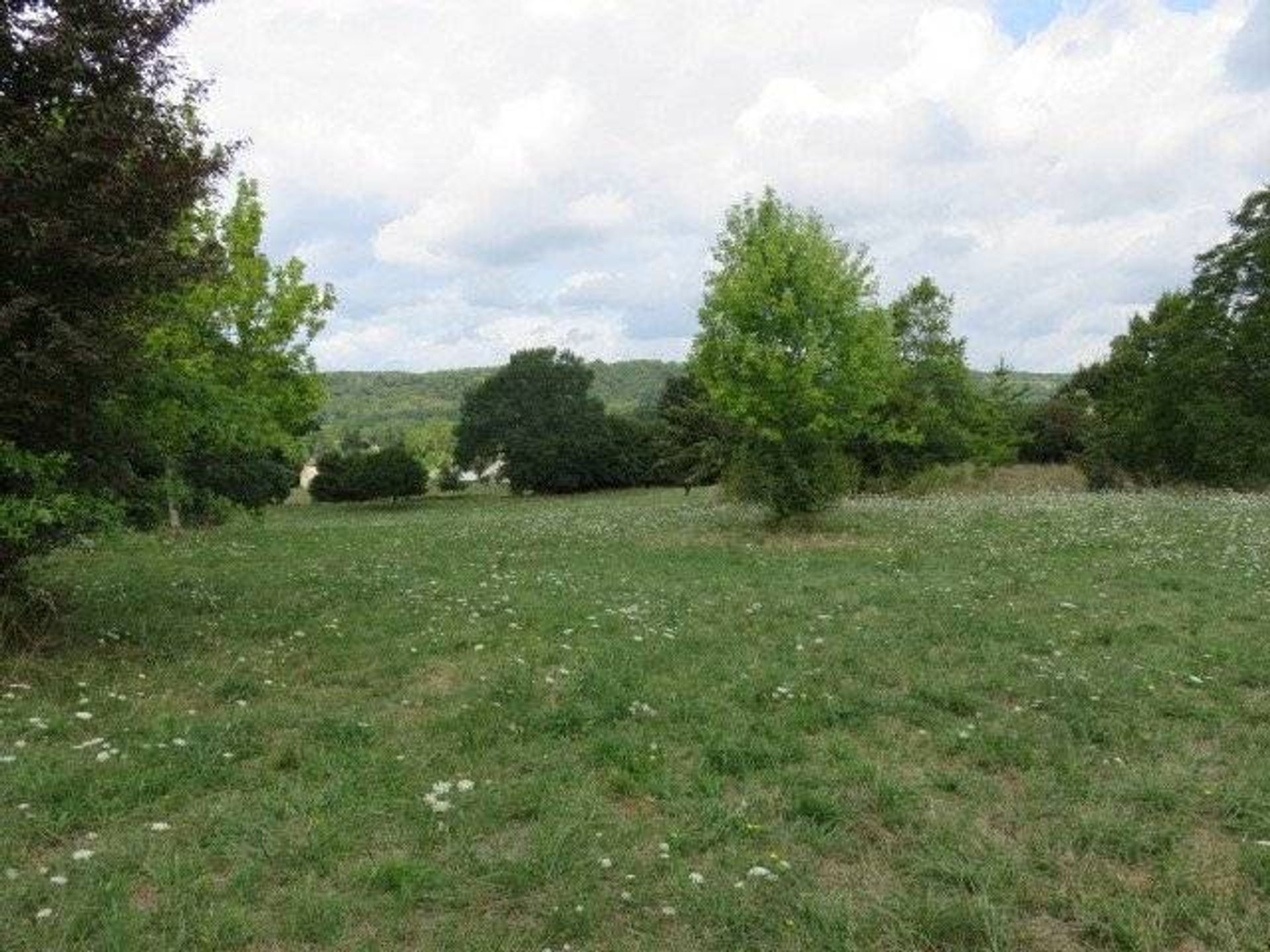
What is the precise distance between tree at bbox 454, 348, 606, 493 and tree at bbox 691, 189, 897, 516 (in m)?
48.4

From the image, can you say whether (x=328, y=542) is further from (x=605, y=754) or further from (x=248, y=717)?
(x=605, y=754)

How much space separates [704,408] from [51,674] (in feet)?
69.1

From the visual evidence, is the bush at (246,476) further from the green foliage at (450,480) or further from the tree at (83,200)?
the tree at (83,200)

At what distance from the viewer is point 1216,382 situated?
3894 cm

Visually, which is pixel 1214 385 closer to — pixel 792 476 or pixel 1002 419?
pixel 1002 419

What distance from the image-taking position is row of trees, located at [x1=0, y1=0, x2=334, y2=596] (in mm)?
9516

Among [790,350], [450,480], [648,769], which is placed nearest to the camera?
[648,769]

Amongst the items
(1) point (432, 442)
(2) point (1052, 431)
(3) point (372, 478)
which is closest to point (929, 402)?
(2) point (1052, 431)

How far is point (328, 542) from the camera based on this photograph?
25953 millimetres

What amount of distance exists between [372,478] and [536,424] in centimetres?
1409

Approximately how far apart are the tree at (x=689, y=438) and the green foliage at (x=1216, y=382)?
20.1 meters

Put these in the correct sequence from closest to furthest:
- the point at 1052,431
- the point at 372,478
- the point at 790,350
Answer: the point at 790,350 → the point at 1052,431 → the point at 372,478

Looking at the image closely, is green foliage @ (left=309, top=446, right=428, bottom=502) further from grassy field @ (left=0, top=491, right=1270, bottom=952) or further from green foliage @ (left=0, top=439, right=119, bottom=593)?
green foliage @ (left=0, top=439, right=119, bottom=593)

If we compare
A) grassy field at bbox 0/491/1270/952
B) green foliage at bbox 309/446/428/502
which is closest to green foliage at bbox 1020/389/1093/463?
green foliage at bbox 309/446/428/502
